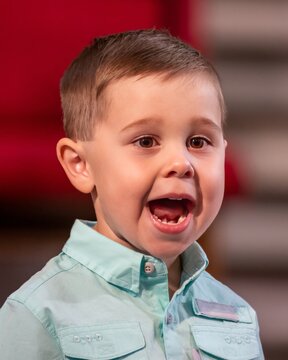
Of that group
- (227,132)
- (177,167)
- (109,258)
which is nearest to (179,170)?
(177,167)

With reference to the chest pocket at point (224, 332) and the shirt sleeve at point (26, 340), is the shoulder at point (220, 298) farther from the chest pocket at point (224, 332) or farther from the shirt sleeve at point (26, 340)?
the shirt sleeve at point (26, 340)

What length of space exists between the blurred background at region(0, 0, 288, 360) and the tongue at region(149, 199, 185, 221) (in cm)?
54

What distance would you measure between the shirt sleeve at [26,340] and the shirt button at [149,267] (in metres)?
0.10

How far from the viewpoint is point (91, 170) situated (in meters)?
0.80

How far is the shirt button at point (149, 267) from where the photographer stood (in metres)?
0.77

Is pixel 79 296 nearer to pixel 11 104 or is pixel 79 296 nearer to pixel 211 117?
pixel 211 117

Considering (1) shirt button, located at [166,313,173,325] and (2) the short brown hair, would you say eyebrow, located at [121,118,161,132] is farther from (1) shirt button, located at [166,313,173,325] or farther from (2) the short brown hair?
(1) shirt button, located at [166,313,173,325]

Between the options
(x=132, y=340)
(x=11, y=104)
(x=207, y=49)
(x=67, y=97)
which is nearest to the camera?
(x=132, y=340)

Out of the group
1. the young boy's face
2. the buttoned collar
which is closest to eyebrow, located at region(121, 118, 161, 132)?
the young boy's face

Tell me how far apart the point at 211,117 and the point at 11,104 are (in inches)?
27.5

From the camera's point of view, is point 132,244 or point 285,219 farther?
point 285,219

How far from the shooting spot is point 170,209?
758mm

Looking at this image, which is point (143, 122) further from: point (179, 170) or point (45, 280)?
point (45, 280)

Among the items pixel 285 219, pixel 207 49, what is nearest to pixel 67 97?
pixel 207 49
